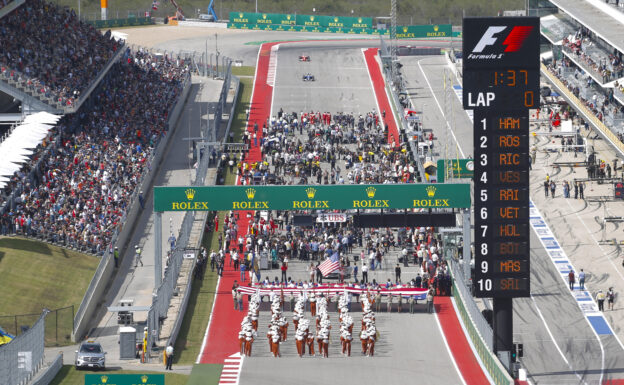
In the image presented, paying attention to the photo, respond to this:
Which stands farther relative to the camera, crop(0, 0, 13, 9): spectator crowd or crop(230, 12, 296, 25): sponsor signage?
crop(230, 12, 296, 25): sponsor signage

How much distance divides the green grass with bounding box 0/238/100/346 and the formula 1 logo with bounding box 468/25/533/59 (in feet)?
68.4

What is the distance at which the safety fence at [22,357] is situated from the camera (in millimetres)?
44625

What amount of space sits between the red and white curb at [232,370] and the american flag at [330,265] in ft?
37.1

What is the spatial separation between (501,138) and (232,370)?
44.7ft

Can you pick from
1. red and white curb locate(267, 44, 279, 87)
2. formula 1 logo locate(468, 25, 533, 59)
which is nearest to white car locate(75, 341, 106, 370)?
formula 1 logo locate(468, 25, 533, 59)

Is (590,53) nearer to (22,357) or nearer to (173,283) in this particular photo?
(173,283)

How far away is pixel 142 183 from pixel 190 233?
6458 mm

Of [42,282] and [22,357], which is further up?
[42,282]

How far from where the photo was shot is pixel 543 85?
346ft

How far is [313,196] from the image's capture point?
63.0 m

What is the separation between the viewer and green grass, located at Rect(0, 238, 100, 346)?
57.1 metres

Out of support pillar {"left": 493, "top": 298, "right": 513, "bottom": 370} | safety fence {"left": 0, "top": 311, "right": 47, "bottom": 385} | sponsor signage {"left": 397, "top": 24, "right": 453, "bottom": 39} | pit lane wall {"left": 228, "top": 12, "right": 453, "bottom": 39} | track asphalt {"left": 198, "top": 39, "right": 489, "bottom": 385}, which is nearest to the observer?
safety fence {"left": 0, "top": 311, "right": 47, "bottom": 385}

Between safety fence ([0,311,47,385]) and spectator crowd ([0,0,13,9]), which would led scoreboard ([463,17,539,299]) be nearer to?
safety fence ([0,311,47,385])

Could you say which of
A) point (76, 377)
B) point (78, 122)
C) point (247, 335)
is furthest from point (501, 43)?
point (78, 122)
